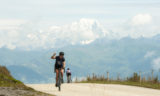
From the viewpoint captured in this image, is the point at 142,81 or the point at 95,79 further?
the point at 95,79

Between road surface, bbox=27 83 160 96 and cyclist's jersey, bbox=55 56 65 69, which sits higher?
cyclist's jersey, bbox=55 56 65 69

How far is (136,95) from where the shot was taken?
74.0 ft

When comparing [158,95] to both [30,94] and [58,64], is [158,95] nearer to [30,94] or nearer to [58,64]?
[58,64]

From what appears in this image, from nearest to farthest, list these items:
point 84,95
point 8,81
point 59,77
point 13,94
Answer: point 13,94 < point 84,95 < point 59,77 < point 8,81

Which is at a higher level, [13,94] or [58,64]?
[58,64]

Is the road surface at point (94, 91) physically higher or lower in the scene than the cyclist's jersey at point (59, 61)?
lower

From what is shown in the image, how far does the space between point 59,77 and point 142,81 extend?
18.2 m

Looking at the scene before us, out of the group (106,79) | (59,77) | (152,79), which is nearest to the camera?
(59,77)

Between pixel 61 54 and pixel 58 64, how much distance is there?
2.12 feet

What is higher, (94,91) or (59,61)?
(59,61)

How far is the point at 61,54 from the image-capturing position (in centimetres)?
2200

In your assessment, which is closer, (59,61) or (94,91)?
(59,61)

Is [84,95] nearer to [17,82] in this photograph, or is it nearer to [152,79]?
[17,82]

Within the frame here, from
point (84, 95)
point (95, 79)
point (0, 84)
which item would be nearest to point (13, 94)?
point (84, 95)
